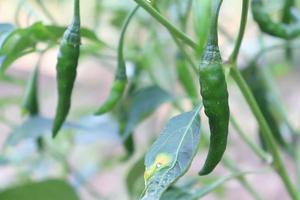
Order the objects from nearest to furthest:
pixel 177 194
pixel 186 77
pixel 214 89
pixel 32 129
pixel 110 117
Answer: pixel 214 89 < pixel 177 194 < pixel 32 129 < pixel 186 77 < pixel 110 117

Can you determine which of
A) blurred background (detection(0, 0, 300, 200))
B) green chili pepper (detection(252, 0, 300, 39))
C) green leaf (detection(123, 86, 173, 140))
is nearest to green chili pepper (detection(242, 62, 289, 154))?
blurred background (detection(0, 0, 300, 200))

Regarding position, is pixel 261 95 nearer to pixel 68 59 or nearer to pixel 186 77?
pixel 186 77

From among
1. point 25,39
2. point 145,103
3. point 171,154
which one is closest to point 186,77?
point 145,103

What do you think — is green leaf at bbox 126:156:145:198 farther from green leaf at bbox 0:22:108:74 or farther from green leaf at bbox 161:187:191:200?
green leaf at bbox 0:22:108:74

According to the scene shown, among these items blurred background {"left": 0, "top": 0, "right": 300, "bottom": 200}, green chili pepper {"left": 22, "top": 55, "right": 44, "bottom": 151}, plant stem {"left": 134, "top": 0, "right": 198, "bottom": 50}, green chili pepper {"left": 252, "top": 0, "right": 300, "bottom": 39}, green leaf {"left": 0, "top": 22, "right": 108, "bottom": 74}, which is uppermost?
plant stem {"left": 134, "top": 0, "right": 198, "bottom": 50}

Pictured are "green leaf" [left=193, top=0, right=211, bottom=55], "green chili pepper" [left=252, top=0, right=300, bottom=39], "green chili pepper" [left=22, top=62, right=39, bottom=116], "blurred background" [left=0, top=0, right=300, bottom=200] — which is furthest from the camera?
"blurred background" [left=0, top=0, right=300, bottom=200]

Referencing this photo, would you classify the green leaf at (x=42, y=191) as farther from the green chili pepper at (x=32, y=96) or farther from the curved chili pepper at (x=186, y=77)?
the curved chili pepper at (x=186, y=77)
